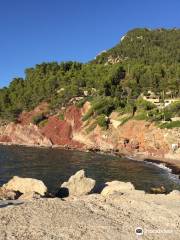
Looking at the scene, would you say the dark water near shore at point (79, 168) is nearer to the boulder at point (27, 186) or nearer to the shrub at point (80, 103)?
the boulder at point (27, 186)

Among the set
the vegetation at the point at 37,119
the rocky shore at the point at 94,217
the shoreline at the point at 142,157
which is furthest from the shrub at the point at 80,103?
the rocky shore at the point at 94,217

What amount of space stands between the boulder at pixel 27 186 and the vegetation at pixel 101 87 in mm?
54666

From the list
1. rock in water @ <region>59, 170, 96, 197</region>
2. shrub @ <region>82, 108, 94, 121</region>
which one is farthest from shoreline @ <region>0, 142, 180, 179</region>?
rock in water @ <region>59, 170, 96, 197</region>

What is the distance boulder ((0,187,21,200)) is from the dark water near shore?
818 centimetres

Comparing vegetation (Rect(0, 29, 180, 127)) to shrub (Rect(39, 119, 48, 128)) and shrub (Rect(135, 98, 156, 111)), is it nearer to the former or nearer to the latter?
shrub (Rect(135, 98, 156, 111))

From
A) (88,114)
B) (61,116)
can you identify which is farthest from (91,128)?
(61,116)

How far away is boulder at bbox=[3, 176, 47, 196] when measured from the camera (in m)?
42.6

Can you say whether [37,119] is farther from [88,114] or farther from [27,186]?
[27,186]

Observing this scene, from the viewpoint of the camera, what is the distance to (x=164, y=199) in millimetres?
37000

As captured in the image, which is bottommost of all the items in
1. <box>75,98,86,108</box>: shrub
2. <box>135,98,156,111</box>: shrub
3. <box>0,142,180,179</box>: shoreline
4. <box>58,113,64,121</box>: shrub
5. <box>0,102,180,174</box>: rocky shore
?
<box>0,142,180,179</box>: shoreline

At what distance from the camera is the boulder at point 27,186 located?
4262cm

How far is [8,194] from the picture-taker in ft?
133

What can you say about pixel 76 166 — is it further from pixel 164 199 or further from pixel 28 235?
pixel 28 235

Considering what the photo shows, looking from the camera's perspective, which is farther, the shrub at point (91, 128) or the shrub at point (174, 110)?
the shrub at point (91, 128)
